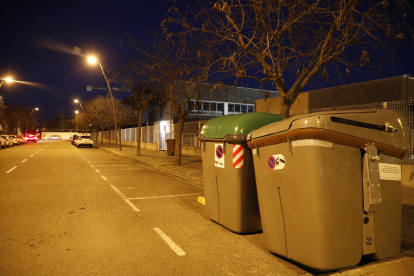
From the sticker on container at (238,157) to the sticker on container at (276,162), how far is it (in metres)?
0.81

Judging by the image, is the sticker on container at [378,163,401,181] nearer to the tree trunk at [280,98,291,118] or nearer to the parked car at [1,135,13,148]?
the tree trunk at [280,98,291,118]

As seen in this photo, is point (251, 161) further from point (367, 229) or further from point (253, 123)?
point (367, 229)

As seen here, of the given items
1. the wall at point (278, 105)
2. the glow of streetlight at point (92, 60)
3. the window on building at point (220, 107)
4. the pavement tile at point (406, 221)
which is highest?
the glow of streetlight at point (92, 60)

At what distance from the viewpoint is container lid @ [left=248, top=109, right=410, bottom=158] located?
3.28 metres

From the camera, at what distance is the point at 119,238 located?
15.5 feet

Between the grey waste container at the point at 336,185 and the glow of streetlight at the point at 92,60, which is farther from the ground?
the glow of streetlight at the point at 92,60

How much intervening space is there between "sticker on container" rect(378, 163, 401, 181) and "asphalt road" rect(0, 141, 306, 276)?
1.56m

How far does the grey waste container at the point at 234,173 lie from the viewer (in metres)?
4.68

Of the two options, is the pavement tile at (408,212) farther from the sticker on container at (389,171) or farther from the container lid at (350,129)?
the container lid at (350,129)

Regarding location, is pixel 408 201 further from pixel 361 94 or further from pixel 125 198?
pixel 361 94

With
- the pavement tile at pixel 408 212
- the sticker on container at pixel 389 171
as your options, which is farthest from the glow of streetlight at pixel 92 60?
the sticker on container at pixel 389 171

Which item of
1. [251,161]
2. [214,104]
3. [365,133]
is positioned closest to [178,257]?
[251,161]

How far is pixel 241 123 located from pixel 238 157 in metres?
0.55

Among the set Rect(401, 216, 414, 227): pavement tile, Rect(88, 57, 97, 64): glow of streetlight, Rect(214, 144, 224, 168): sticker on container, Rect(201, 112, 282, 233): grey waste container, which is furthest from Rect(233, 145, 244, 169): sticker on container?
Rect(88, 57, 97, 64): glow of streetlight
